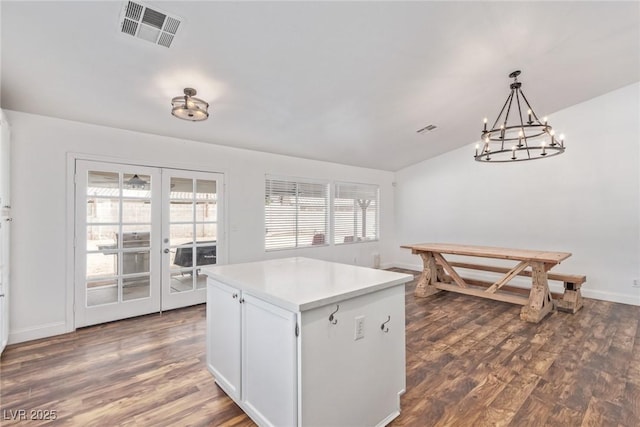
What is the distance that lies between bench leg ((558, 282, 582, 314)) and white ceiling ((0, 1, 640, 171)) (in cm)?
251

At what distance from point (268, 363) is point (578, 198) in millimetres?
5170

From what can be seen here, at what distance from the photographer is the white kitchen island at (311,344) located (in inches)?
57.5

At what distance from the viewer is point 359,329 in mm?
1663

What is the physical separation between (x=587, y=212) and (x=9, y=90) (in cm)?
695

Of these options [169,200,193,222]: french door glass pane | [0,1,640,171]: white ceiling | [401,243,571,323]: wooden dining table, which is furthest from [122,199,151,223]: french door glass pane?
[401,243,571,323]: wooden dining table

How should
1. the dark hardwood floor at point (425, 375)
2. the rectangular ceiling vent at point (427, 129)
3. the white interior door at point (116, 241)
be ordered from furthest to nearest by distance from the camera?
the rectangular ceiling vent at point (427, 129) → the white interior door at point (116, 241) → the dark hardwood floor at point (425, 375)

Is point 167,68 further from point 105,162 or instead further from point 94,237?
point 94,237

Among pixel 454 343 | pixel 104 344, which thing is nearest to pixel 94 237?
pixel 104 344

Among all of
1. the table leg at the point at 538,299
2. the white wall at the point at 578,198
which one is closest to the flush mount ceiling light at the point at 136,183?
the table leg at the point at 538,299

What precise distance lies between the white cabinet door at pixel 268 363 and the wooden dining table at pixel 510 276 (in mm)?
3246

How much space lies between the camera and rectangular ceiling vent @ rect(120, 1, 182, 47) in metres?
1.94

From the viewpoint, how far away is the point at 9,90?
2.61 m

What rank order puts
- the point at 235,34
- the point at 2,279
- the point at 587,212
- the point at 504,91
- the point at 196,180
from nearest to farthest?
the point at 235,34 < the point at 2,279 < the point at 504,91 < the point at 196,180 < the point at 587,212

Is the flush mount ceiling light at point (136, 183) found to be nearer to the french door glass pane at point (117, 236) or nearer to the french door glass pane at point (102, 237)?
the french door glass pane at point (117, 236)
